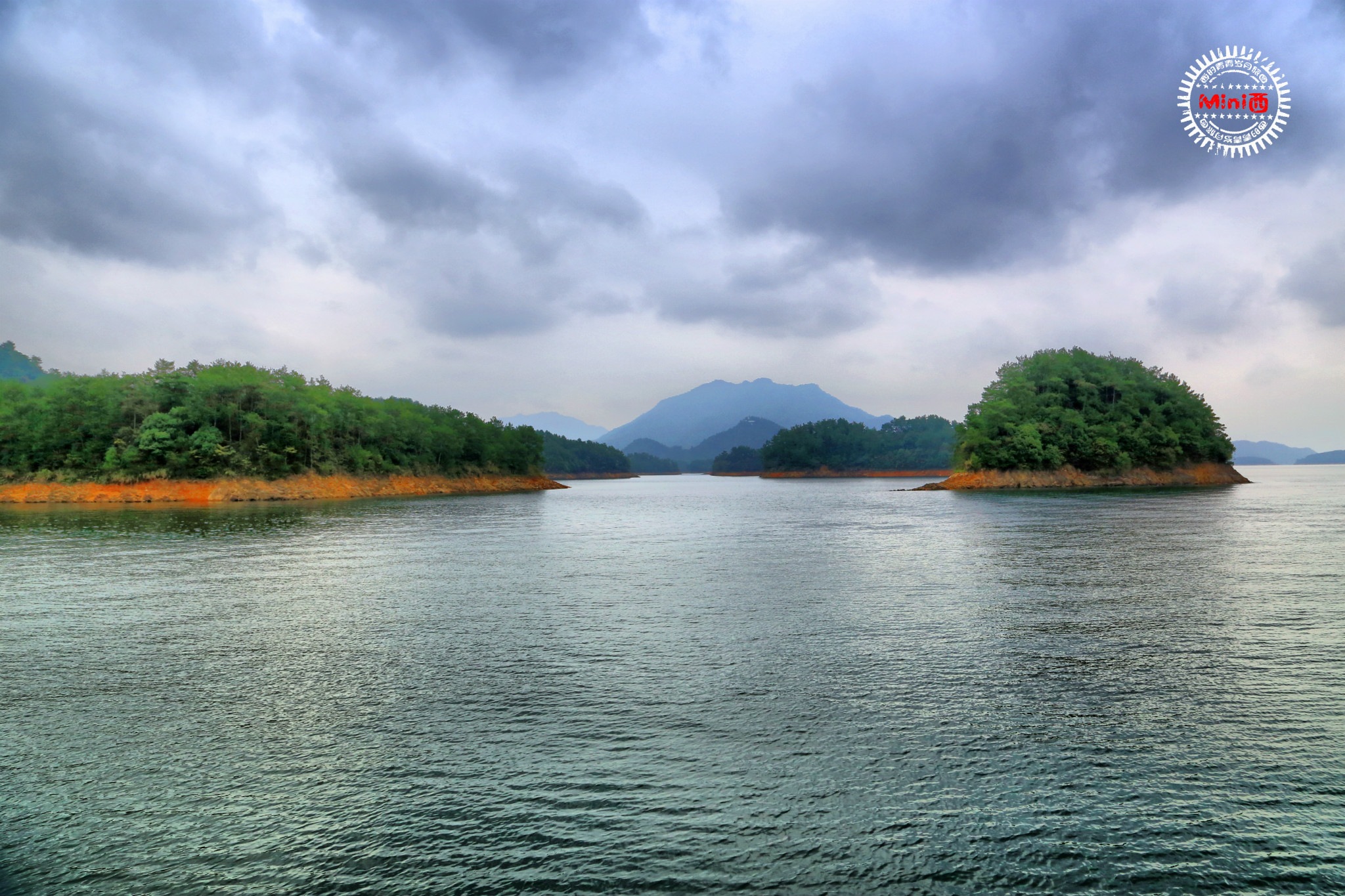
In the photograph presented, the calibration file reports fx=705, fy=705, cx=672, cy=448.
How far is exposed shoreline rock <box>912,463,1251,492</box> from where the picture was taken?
93500mm

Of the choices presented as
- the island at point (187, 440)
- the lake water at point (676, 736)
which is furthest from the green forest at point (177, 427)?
the lake water at point (676, 736)

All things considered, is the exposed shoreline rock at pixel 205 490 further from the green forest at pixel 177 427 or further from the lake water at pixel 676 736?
the lake water at pixel 676 736

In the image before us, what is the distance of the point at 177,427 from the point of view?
73625 millimetres

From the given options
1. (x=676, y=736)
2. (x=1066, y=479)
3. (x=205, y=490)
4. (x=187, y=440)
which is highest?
(x=187, y=440)

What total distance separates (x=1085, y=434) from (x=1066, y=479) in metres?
6.41

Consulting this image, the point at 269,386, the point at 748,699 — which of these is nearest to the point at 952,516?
the point at 748,699

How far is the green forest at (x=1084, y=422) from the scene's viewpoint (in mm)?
93688

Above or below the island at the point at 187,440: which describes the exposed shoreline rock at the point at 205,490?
below

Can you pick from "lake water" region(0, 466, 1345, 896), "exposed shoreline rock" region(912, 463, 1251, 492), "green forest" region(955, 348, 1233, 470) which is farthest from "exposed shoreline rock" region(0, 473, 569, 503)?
"green forest" region(955, 348, 1233, 470)

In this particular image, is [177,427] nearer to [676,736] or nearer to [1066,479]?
[676,736]

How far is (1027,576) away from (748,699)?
45.3 feet

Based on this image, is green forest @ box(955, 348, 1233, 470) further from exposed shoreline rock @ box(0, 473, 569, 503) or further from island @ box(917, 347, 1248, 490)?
exposed shoreline rock @ box(0, 473, 569, 503)

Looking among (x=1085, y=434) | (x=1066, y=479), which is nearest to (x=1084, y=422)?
(x=1085, y=434)

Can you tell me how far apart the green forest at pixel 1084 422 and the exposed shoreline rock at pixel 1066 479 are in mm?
969
